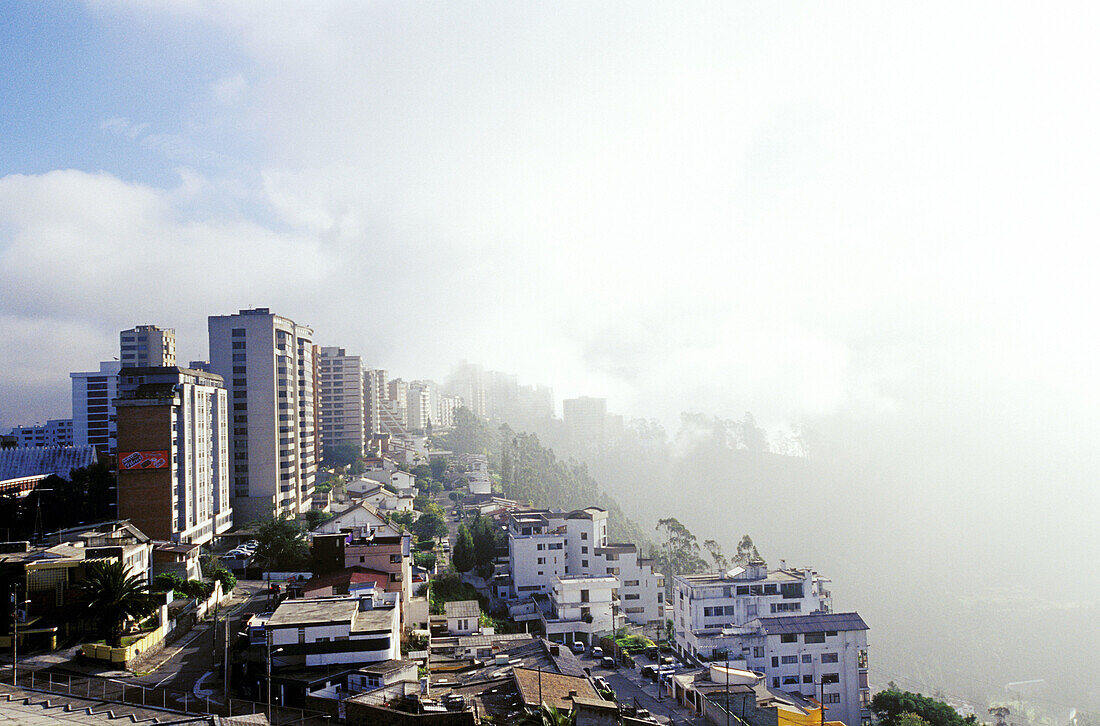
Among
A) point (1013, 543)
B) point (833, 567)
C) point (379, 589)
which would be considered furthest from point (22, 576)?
point (1013, 543)

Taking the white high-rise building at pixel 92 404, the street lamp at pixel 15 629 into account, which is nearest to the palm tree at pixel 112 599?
the street lamp at pixel 15 629

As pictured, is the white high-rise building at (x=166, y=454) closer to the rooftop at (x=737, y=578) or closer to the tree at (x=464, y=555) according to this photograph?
the tree at (x=464, y=555)

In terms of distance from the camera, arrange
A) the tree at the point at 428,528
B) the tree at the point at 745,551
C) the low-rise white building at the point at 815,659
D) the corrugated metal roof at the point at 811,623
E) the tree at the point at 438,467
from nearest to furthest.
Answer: the low-rise white building at the point at 815,659 < the corrugated metal roof at the point at 811,623 < the tree at the point at 428,528 < the tree at the point at 745,551 < the tree at the point at 438,467

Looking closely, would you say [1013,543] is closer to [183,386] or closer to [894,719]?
[894,719]

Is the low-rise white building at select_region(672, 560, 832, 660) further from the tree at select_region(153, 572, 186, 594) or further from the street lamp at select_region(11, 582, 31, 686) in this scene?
the street lamp at select_region(11, 582, 31, 686)

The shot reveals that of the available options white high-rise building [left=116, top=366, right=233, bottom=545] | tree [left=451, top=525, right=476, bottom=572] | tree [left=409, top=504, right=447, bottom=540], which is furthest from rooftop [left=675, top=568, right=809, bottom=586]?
white high-rise building [left=116, top=366, right=233, bottom=545]

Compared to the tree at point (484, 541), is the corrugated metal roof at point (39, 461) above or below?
above
